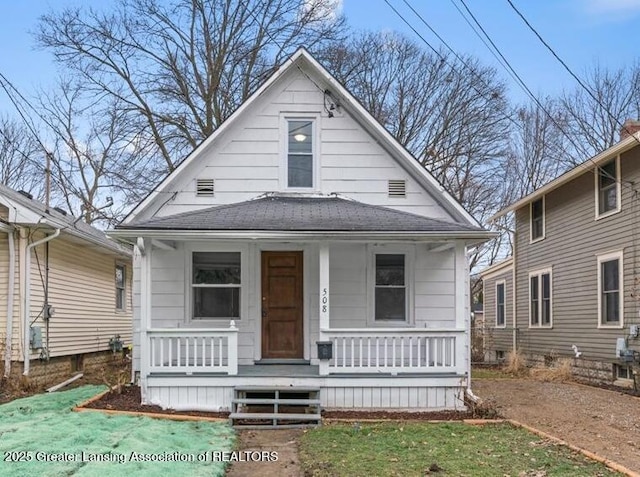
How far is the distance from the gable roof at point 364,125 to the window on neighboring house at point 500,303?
1043 cm

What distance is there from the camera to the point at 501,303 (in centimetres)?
2033

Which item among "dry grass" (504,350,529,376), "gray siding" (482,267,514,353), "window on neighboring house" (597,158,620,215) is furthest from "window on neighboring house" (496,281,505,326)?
"window on neighboring house" (597,158,620,215)

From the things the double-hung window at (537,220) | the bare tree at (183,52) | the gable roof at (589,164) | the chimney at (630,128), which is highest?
the bare tree at (183,52)

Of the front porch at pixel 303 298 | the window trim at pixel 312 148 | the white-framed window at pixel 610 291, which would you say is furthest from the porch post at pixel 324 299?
the white-framed window at pixel 610 291

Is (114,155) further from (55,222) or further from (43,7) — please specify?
(55,222)

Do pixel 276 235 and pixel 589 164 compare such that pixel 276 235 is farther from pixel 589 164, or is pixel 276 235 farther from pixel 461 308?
pixel 589 164

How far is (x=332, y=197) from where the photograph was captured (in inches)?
431

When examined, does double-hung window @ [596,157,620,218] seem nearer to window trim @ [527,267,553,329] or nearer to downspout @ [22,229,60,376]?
window trim @ [527,267,553,329]

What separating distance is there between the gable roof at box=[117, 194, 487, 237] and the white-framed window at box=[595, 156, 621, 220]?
16.4ft

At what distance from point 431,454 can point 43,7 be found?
1970 cm

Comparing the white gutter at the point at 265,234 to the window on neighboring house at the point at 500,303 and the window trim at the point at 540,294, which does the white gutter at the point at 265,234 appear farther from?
the window on neighboring house at the point at 500,303

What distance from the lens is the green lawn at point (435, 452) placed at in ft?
18.9

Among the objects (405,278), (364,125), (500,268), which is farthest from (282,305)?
(500,268)

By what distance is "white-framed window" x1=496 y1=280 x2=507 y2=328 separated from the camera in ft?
65.4
